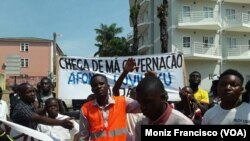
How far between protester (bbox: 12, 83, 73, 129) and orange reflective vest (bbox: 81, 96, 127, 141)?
0.36m

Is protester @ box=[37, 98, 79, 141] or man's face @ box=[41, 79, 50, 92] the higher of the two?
man's face @ box=[41, 79, 50, 92]

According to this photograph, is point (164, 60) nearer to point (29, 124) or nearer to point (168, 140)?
point (29, 124)

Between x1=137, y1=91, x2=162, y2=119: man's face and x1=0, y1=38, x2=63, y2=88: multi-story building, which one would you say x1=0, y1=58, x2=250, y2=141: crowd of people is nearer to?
x1=137, y1=91, x2=162, y2=119: man's face

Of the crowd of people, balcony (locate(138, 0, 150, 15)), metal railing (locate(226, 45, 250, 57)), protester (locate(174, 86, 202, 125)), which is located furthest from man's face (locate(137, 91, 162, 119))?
balcony (locate(138, 0, 150, 15))

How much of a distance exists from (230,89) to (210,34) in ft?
147

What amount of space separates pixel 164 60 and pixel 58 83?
2122 millimetres

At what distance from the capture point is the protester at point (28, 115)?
219 inches

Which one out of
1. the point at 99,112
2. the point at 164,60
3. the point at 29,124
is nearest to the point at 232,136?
the point at 99,112

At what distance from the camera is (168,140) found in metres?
2.96

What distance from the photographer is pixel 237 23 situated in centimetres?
4847

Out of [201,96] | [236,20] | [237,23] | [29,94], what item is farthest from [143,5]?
[29,94]

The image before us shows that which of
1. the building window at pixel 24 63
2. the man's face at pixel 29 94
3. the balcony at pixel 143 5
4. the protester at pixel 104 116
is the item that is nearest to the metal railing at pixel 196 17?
the balcony at pixel 143 5

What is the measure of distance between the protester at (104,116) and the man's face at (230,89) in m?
1.14

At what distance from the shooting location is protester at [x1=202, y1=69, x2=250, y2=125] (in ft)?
13.8
